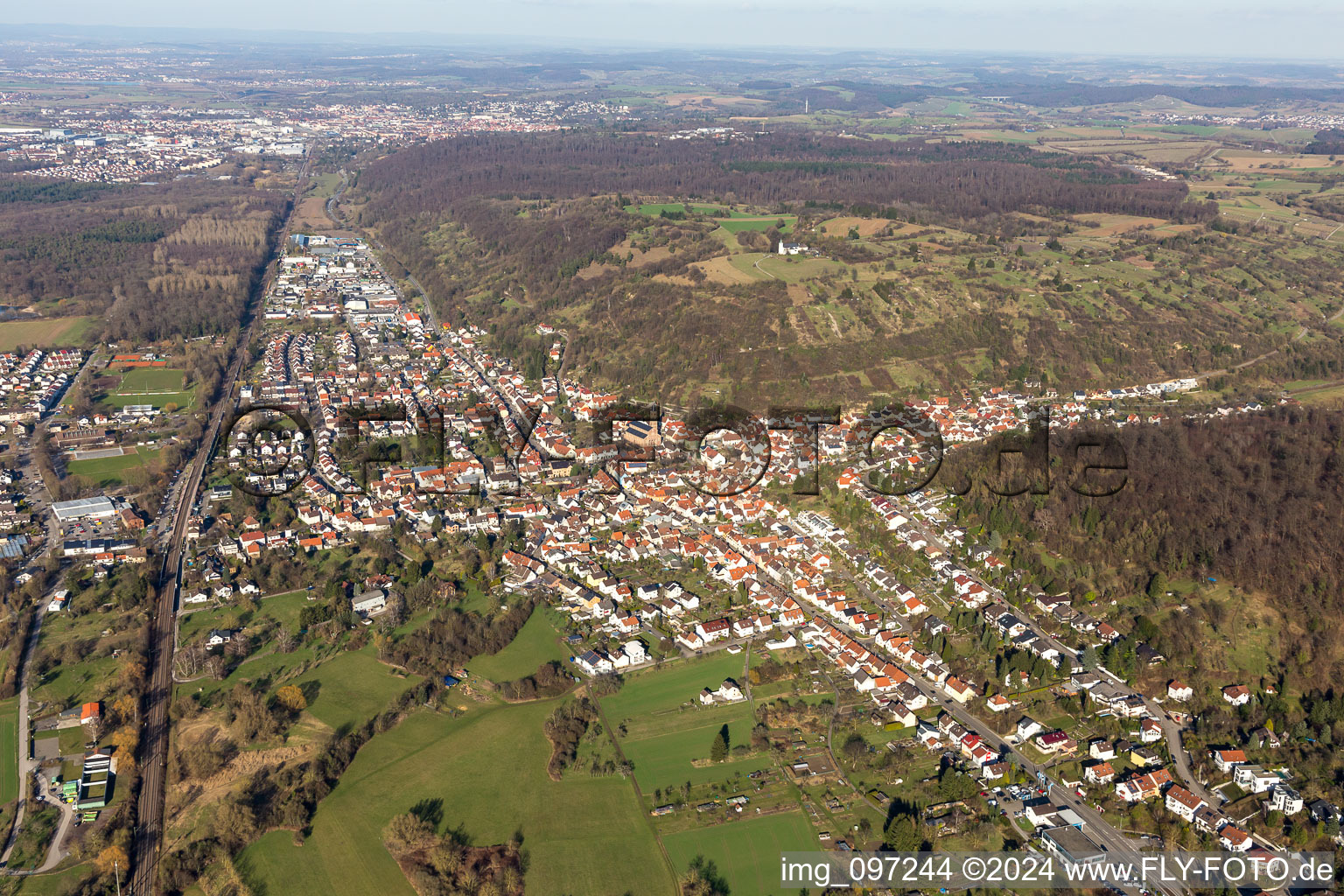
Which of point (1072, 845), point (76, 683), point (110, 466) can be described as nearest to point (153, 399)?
point (110, 466)

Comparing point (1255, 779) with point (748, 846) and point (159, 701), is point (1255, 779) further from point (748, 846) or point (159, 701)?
point (159, 701)

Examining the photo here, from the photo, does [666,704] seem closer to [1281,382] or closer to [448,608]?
[448,608]

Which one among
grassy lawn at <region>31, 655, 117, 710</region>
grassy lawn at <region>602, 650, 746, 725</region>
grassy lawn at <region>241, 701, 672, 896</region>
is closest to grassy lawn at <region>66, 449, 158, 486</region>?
grassy lawn at <region>31, 655, 117, 710</region>

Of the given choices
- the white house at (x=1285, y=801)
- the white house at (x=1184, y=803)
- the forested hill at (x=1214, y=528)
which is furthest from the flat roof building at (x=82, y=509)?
the white house at (x=1285, y=801)

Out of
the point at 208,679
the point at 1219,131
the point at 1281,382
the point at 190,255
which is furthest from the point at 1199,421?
the point at 1219,131

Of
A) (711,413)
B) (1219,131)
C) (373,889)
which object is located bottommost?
(373,889)

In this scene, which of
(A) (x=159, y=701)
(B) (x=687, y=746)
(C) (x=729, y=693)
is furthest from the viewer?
(C) (x=729, y=693)
